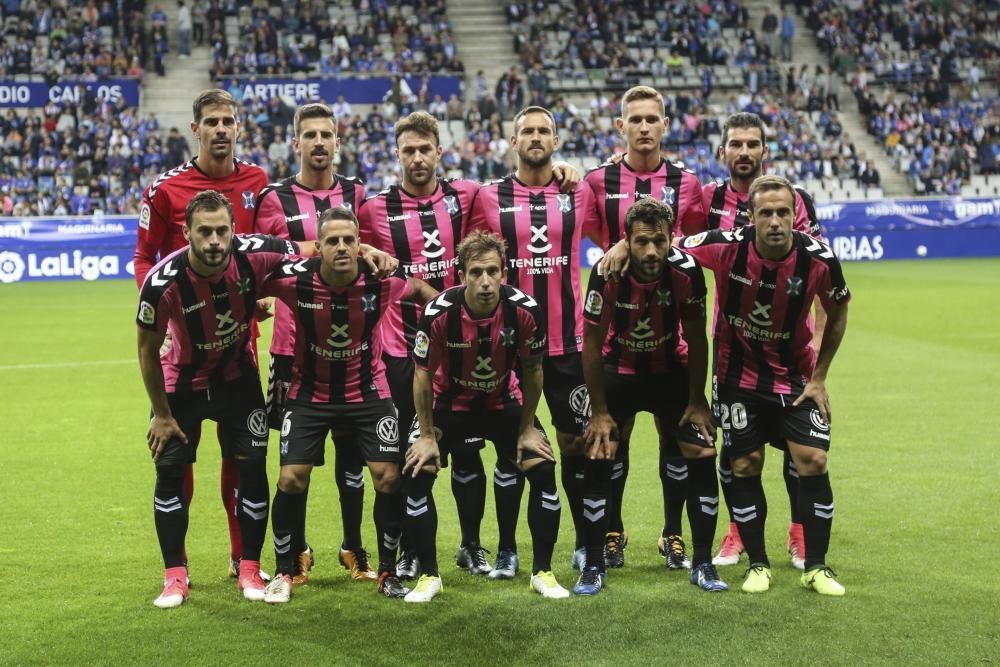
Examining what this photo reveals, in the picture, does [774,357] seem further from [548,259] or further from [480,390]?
[480,390]

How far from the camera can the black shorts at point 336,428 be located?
595cm

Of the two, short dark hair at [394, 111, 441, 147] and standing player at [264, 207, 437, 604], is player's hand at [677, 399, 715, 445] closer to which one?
standing player at [264, 207, 437, 604]

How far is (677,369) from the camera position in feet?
20.3

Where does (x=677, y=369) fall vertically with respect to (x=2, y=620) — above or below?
above

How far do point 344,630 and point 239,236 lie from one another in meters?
2.03

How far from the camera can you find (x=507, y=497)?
6.30 meters

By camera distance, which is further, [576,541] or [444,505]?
[444,505]

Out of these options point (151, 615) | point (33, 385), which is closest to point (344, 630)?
point (151, 615)

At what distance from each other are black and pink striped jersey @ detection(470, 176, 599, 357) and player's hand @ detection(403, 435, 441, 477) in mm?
880

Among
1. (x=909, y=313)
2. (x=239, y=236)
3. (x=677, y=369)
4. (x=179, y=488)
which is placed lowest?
(x=909, y=313)

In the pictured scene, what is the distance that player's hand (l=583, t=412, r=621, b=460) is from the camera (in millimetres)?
5988

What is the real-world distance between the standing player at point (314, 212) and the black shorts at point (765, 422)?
193cm

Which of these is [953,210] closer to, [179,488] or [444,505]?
[444,505]

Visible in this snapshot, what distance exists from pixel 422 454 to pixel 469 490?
66 cm
